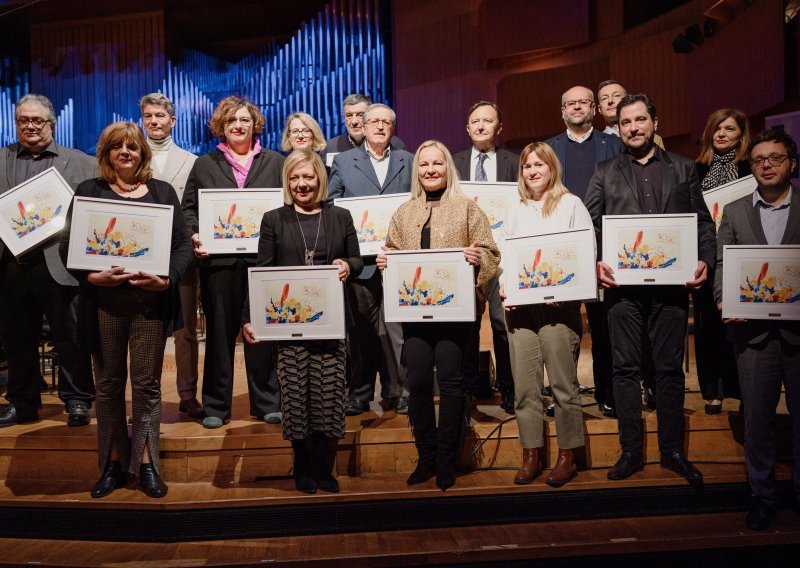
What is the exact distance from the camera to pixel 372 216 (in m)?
3.62

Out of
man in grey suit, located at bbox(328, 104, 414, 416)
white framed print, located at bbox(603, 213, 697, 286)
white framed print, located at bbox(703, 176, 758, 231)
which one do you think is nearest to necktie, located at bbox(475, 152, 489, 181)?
man in grey suit, located at bbox(328, 104, 414, 416)

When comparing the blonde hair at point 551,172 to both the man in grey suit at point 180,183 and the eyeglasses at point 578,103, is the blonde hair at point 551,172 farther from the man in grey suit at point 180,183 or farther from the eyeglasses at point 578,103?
the man in grey suit at point 180,183

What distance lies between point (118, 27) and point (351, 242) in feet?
23.5

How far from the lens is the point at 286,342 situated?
311 centimetres

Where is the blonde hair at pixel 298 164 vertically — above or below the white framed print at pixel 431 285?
above

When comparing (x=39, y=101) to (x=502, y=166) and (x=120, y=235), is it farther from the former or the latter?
(x=502, y=166)

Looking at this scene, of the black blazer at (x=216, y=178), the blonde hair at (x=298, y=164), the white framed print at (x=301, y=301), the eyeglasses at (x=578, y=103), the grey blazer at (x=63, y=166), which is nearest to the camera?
the white framed print at (x=301, y=301)

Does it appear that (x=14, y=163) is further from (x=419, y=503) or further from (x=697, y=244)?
(x=697, y=244)

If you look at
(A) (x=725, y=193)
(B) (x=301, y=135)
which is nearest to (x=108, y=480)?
(B) (x=301, y=135)

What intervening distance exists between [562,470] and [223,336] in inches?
68.5

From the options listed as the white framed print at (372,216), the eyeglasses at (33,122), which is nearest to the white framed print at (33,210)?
the eyeglasses at (33,122)

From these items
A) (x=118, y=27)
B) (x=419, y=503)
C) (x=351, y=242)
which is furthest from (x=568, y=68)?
(x=419, y=503)

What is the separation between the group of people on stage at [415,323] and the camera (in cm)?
304

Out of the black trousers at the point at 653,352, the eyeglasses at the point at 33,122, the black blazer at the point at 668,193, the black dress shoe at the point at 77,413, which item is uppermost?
the eyeglasses at the point at 33,122
